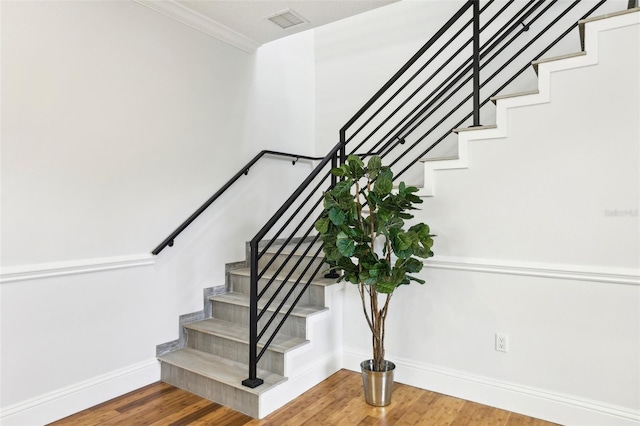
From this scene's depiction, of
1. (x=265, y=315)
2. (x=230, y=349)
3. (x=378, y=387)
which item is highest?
(x=265, y=315)

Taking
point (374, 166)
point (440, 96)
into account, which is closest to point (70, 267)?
point (374, 166)

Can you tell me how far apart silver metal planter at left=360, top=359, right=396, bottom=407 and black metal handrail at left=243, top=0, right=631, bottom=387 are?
69 cm

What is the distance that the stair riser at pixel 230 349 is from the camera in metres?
2.72

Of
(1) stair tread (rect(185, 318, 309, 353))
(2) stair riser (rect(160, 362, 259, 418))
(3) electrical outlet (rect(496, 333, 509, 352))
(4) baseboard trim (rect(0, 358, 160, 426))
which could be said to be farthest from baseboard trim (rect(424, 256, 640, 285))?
(4) baseboard trim (rect(0, 358, 160, 426))

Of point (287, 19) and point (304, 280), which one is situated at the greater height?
point (287, 19)

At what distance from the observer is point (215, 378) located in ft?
8.72

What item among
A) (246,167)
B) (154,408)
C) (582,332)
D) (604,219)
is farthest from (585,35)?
(154,408)

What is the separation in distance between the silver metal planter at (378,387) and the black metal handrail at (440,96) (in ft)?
2.25

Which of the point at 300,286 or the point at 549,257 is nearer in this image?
the point at 549,257

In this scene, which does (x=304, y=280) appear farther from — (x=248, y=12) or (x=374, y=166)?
(x=248, y=12)

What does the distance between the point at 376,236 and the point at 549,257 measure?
105 centimetres

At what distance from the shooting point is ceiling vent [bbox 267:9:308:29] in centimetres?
318

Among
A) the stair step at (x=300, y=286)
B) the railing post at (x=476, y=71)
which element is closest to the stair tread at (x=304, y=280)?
the stair step at (x=300, y=286)

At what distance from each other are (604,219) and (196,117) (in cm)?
298
